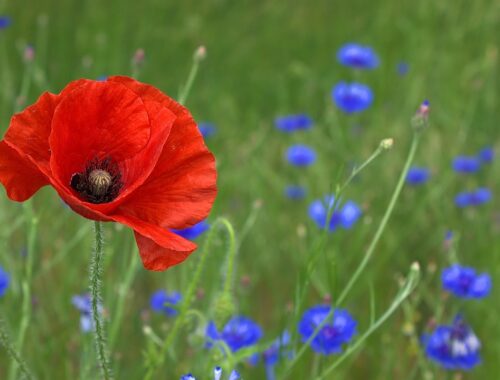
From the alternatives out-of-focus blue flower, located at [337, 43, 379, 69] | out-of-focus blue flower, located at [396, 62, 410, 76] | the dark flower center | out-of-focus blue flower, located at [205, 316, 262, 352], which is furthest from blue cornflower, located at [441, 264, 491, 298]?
out-of-focus blue flower, located at [396, 62, 410, 76]

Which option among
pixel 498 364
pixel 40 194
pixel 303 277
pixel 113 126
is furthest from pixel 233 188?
pixel 113 126

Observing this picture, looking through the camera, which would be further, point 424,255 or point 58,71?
A: point 58,71

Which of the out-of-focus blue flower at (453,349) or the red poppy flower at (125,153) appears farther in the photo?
the out-of-focus blue flower at (453,349)

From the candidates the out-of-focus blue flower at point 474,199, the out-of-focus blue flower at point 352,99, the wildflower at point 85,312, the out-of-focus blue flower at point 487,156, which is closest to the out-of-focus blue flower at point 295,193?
the out-of-focus blue flower at point 352,99

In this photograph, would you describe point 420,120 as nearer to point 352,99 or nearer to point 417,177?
point 417,177

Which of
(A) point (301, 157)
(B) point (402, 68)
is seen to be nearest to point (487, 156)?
(A) point (301, 157)

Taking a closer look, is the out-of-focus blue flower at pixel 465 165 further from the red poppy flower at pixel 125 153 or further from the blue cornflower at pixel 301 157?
the red poppy flower at pixel 125 153

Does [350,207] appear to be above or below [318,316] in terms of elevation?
above

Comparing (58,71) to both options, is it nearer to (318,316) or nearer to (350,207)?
(350,207)
